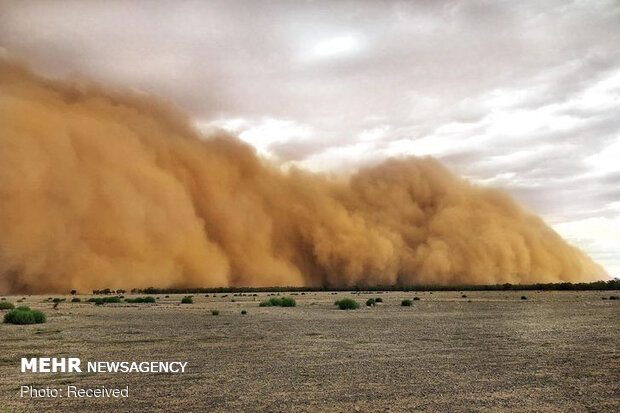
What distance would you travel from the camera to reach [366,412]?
317 inches

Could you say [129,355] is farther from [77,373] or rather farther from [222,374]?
[222,374]

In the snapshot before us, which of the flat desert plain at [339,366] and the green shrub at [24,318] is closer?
the flat desert plain at [339,366]

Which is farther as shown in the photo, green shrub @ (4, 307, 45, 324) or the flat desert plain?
green shrub @ (4, 307, 45, 324)

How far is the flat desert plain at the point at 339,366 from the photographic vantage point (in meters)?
8.88

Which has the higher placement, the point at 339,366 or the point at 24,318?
the point at 24,318

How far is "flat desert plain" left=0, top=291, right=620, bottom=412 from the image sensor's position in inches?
350

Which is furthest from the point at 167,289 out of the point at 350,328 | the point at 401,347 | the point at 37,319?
the point at 401,347

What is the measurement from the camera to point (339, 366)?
1242 cm

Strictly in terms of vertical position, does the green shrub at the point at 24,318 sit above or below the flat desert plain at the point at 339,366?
above

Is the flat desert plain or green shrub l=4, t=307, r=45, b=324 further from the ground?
green shrub l=4, t=307, r=45, b=324

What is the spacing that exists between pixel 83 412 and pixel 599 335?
55.9 feet

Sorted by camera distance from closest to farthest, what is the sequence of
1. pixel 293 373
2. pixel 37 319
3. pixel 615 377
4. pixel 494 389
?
1. pixel 494 389
2. pixel 615 377
3. pixel 293 373
4. pixel 37 319

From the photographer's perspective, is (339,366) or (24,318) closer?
(339,366)

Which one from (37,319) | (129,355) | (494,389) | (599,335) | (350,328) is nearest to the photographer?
(494,389)
